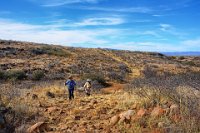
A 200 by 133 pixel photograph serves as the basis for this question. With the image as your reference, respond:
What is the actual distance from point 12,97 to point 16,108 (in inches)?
88.3

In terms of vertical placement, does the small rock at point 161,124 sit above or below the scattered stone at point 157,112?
below

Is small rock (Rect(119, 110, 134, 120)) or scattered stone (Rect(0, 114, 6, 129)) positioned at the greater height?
small rock (Rect(119, 110, 134, 120))

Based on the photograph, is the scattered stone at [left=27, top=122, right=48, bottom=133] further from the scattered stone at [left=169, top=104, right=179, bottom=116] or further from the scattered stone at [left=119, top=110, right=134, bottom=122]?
the scattered stone at [left=169, top=104, right=179, bottom=116]

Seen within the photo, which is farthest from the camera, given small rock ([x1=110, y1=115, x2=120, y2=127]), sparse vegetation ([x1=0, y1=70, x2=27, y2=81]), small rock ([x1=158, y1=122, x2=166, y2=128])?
sparse vegetation ([x1=0, y1=70, x2=27, y2=81])

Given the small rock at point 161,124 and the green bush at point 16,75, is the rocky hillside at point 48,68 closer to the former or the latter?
the green bush at point 16,75

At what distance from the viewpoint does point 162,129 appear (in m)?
8.37

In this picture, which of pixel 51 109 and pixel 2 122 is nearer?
pixel 2 122

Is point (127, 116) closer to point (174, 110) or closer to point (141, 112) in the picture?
point (141, 112)

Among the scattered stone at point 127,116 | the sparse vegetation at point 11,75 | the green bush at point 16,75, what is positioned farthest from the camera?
the green bush at point 16,75

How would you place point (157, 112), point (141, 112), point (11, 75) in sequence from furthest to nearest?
point (11, 75), point (141, 112), point (157, 112)

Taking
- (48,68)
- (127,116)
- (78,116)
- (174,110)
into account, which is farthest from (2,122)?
(48,68)

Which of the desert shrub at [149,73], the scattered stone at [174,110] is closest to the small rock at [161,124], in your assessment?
the scattered stone at [174,110]

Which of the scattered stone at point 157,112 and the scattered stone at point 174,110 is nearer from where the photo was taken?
the scattered stone at point 174,110

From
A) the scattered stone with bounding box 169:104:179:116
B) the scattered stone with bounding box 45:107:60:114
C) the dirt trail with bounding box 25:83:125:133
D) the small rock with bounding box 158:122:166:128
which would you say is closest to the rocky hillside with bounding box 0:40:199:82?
the dirt trail with bounding box 25:83:125:133
